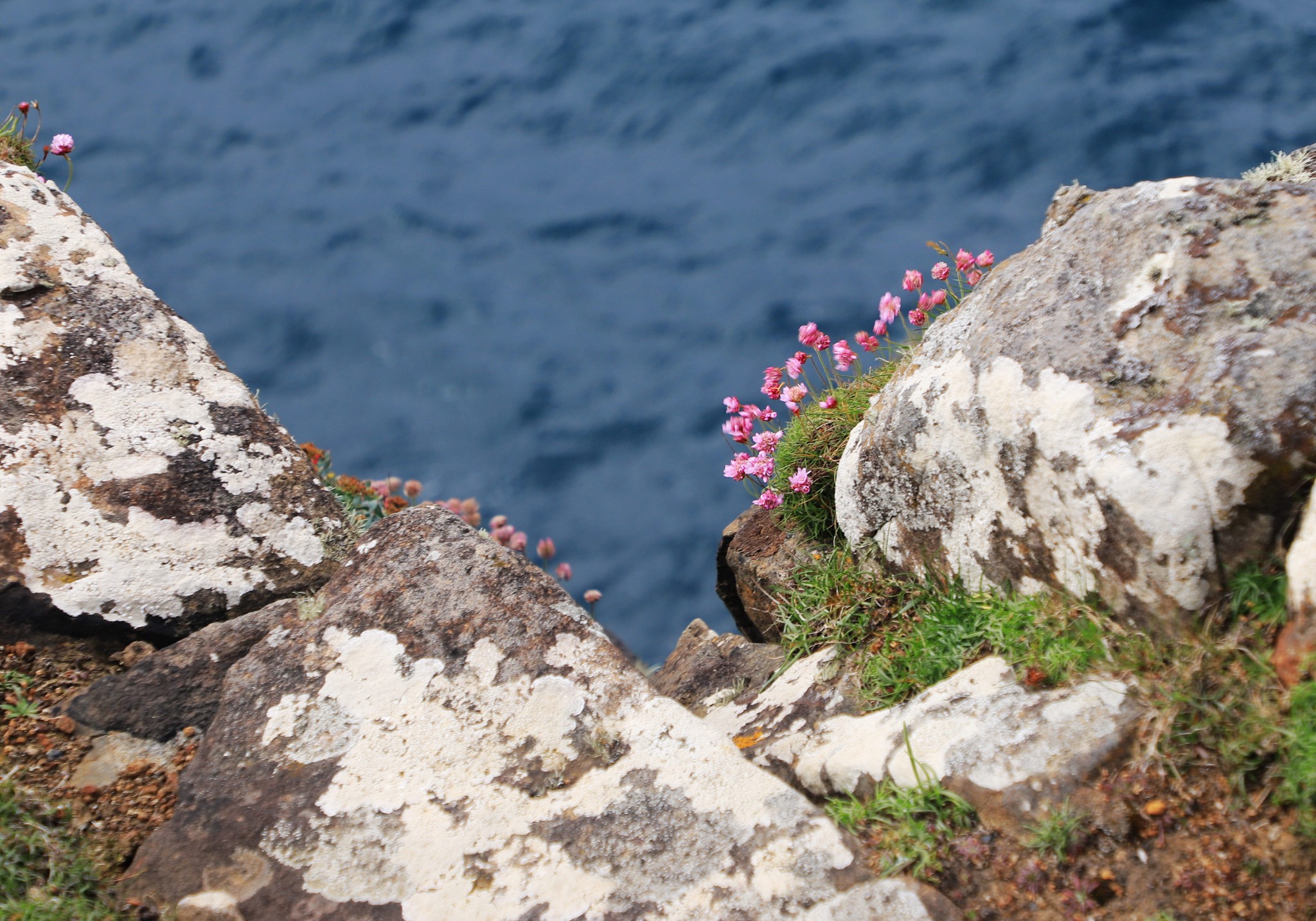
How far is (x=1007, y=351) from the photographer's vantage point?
124 inches

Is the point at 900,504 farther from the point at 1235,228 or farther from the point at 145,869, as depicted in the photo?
the point at 145,869

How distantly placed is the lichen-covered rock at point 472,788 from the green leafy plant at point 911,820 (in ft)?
0.26

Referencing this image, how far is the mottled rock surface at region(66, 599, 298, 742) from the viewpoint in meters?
3.13

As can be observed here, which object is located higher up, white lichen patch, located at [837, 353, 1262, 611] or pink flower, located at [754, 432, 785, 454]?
pink flower, located at [754, 432, 785, 454]

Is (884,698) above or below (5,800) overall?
below

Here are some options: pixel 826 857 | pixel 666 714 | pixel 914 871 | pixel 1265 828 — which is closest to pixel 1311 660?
pixel 1265 828

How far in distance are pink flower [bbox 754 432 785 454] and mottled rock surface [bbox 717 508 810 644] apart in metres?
0.31

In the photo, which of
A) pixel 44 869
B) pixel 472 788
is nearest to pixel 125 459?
pixel 44 869

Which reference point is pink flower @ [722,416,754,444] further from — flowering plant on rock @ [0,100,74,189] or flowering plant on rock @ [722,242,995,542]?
flowering plant on rock @ [0,100,74,189]

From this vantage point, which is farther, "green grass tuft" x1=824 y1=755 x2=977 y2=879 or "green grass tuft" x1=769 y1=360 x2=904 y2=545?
"green grass tuft" x1=769 y1=360 x2=904 y2=545

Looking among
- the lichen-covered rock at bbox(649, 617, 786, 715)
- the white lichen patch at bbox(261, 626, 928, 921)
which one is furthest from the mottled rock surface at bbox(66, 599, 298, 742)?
the lichen-covered rock at bbox(649, 617, 786, 715)

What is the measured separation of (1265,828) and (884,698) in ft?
3.70

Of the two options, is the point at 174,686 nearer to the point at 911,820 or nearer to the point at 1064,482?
the point at 911,820

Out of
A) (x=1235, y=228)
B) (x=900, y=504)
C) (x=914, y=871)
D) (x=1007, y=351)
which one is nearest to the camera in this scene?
(x=914, y=871)
